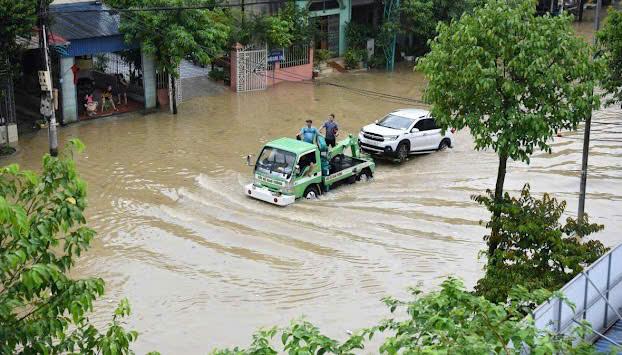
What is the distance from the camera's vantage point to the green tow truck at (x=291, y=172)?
21891 mm

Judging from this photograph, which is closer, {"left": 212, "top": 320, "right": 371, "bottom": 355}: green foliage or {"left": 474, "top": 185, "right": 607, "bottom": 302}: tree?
{"left": 212, "top": 320, "right": 371, "bottom": 355}: green foliage

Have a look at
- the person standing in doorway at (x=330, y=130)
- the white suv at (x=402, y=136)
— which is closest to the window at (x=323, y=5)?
the white suv at (x=402, y=136)

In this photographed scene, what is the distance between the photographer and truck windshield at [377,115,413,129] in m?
26.3

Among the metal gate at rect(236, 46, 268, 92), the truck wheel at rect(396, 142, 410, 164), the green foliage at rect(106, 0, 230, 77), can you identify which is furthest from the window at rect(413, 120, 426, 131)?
the metal gate at rect(236, 46, 268, 92)

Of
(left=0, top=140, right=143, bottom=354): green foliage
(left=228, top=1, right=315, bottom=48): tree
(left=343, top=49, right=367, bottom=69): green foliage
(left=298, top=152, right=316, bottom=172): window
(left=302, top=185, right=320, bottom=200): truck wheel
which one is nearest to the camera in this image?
(left=0, top=140, right=143, bottom=354): green foliage

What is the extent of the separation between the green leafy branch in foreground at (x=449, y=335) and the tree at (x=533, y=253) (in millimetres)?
4605

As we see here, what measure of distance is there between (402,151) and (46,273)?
18.7m

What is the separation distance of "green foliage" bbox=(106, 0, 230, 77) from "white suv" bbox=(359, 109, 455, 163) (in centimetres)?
650

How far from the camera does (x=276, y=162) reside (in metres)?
22.2

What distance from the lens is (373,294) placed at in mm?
17703

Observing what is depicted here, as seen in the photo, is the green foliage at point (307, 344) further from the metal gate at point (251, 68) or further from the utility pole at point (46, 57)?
the metal gate at point (251, 68)

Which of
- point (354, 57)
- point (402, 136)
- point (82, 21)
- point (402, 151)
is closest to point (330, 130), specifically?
point (402, 136)

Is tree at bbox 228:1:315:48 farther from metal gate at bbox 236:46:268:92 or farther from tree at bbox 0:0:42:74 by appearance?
tree at bbox 0:0:42:74

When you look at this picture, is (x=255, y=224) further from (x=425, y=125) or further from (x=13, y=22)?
(x=13, y=22)
